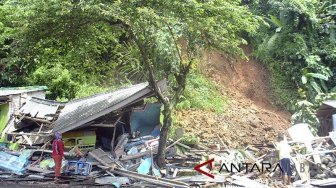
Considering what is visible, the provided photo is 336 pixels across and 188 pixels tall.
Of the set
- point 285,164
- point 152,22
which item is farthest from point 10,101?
point 285,164

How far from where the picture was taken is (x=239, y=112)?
892 inches

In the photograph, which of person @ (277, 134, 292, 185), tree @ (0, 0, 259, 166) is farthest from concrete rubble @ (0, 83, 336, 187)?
tree @ (0, 0, 259, 166)

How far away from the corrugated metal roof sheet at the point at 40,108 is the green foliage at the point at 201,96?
6528 millimetres

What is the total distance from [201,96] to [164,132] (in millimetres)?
9986

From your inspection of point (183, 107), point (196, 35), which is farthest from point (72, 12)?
point (183, 107)

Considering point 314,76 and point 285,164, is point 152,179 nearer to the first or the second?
point 285,164

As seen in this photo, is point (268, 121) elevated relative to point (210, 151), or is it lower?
elevated

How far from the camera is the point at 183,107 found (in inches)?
866

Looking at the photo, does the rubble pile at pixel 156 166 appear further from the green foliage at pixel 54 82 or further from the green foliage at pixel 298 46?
the green foliage at pixel 298 46

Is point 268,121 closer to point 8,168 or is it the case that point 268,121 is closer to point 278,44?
point 278,44

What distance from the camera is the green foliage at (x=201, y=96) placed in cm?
2245

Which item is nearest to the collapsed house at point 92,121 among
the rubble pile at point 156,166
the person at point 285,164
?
the rubble pile at point 156,166

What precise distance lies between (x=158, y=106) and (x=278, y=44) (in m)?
12.1

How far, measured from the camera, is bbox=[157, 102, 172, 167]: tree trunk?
540 inches
